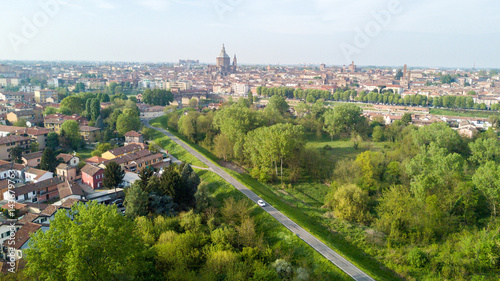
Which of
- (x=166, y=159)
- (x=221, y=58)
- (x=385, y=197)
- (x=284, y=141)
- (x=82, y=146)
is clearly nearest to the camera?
(x=385, y=197)

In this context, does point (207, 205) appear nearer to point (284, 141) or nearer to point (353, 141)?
point (284, 141)

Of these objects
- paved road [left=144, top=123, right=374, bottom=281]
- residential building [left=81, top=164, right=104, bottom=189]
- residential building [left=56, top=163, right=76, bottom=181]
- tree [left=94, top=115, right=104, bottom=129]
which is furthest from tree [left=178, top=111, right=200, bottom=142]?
residential building [left=56, top=163, right=76, bottom=181]

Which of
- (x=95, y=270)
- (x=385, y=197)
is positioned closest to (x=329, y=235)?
(x=385, y=197)

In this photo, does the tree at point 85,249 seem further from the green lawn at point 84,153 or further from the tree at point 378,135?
the tree at point 378,135

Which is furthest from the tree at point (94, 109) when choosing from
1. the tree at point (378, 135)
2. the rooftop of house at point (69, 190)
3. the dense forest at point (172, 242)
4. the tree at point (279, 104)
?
the tree at point (378, 135)

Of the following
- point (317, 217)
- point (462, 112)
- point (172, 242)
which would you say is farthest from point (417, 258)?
point (462, 112)

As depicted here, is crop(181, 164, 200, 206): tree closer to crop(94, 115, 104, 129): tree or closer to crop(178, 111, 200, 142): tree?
crop(178, 111, 200, 142): tree

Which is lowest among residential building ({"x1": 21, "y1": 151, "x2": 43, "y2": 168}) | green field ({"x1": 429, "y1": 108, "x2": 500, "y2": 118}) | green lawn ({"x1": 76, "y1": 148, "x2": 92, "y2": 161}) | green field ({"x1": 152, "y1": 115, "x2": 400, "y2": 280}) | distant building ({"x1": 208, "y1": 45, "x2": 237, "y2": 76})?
green field ({"x1": 152, "y1": 115, "x2": 400, "y2": 280})
